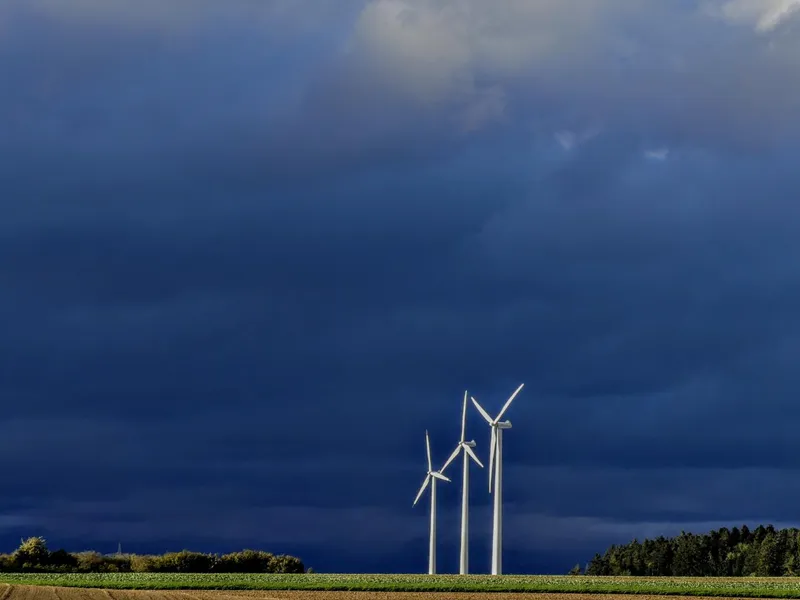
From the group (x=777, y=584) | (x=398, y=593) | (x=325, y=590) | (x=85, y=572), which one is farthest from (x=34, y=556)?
(x=777, y=584)

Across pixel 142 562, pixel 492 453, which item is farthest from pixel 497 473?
pixel 142 562

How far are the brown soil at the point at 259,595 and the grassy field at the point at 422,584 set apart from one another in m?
5.17

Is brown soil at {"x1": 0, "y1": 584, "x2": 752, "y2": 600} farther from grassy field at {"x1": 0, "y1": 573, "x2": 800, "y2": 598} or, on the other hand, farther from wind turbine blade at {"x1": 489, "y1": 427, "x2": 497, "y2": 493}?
wind turbine blade at {"x1": 489, "y1": 427, "x2": 497, "y2": 493}

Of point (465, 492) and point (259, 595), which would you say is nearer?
point (259, 595)

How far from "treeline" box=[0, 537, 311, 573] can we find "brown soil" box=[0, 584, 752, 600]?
125ft

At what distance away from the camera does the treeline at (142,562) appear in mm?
132625

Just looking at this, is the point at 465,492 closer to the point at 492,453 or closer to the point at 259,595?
the point at 492,453

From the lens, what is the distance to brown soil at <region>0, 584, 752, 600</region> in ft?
286

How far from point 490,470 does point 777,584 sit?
109 feet

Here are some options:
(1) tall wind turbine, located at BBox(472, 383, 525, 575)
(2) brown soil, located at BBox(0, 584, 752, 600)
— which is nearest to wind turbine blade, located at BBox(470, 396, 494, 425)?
(1) tall wind turbine, located at BBox(472, 383, 525, 575)

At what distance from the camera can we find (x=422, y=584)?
106m

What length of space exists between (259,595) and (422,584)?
1850 centimetres

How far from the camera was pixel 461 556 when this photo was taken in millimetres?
138875

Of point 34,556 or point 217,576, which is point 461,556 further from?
point 34,556
